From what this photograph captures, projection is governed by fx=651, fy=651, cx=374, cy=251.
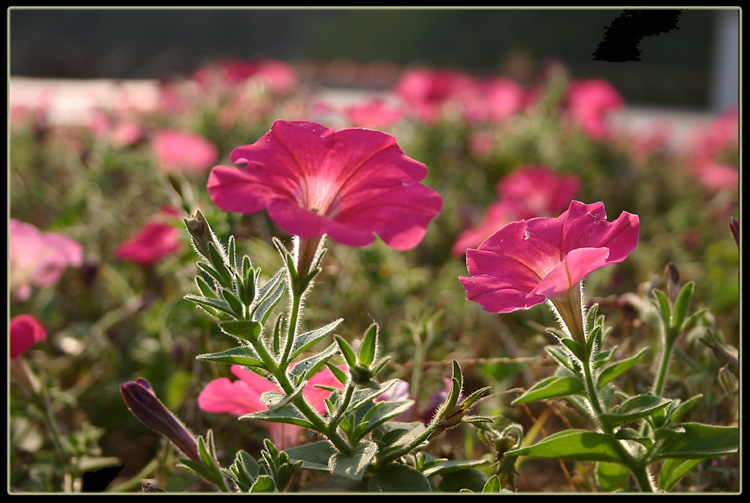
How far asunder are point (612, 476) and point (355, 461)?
0.28m

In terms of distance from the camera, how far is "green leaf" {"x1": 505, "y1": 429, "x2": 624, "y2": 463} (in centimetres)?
54

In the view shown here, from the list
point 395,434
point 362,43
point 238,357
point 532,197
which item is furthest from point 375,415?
point 362,43

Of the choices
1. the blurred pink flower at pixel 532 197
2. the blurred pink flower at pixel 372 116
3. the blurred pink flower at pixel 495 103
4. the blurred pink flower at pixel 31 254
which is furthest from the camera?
the blurred pink flower at pixel 495 103

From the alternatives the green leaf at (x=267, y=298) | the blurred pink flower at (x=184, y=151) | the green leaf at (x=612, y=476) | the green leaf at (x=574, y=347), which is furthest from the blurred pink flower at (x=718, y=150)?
the green leaf at (x=267, y=298)

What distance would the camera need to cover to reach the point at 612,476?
625 millimetres

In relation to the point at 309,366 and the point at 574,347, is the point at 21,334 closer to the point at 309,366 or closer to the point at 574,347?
the point at 309,366

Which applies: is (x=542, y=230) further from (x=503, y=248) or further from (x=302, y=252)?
(x=302, y=252)

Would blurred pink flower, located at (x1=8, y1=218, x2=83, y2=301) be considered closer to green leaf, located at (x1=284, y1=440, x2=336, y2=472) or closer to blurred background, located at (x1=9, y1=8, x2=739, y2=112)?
green leaf, located at (x1=284, y1=440, x2=336, y2=472)

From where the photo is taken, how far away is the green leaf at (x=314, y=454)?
537mm

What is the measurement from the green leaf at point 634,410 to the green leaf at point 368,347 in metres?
0.19

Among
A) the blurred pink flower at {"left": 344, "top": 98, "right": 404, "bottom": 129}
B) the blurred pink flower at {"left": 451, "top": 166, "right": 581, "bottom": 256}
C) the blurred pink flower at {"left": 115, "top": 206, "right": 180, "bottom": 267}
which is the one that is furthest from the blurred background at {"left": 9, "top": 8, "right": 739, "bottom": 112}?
the blurred pink flower at {"left": 115, "top": 206, "right": 180, "bottom": 267}

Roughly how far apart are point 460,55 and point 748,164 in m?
10.1

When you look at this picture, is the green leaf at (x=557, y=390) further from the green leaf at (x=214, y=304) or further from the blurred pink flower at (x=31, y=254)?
the blurred pink flower at (x=31, y=254)

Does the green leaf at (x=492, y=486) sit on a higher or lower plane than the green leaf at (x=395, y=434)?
lower
